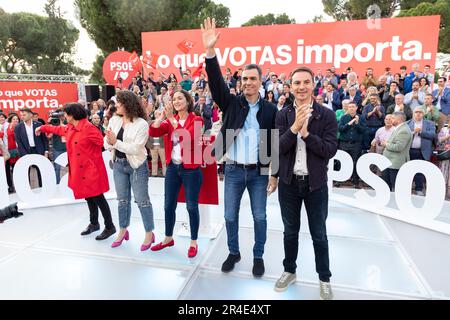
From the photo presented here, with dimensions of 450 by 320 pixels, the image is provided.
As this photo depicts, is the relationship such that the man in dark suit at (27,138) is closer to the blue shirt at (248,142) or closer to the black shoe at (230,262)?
the black shoe at (230,262)

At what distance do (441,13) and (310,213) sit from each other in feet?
90.2

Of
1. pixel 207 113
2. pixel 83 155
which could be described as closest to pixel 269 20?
pixel 207 113

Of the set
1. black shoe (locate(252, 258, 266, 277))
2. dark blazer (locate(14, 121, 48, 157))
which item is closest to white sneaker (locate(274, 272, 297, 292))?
black shoe (locate(252, 258, 266, 277))

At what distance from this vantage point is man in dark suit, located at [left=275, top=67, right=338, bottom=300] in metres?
2.34

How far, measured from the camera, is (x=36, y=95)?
12.0 m

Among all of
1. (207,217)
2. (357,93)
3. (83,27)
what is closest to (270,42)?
→ (357,93)

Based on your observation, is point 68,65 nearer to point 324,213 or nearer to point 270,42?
point 270,42

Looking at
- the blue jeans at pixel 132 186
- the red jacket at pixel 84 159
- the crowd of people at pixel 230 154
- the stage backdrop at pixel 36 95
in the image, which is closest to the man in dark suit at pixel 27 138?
the crowd of people at pixel 230 154

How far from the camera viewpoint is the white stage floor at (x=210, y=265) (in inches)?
105

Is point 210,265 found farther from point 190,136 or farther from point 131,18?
point 131,18

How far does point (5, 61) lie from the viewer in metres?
28.3

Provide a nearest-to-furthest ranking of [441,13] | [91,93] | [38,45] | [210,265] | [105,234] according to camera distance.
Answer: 1. [210,265]
2. [105,234]
3. [91,93]
4. [441,13]
5. [38,45]

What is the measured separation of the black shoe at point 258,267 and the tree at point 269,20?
132 feet

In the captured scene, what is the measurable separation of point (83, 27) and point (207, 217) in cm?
2419
